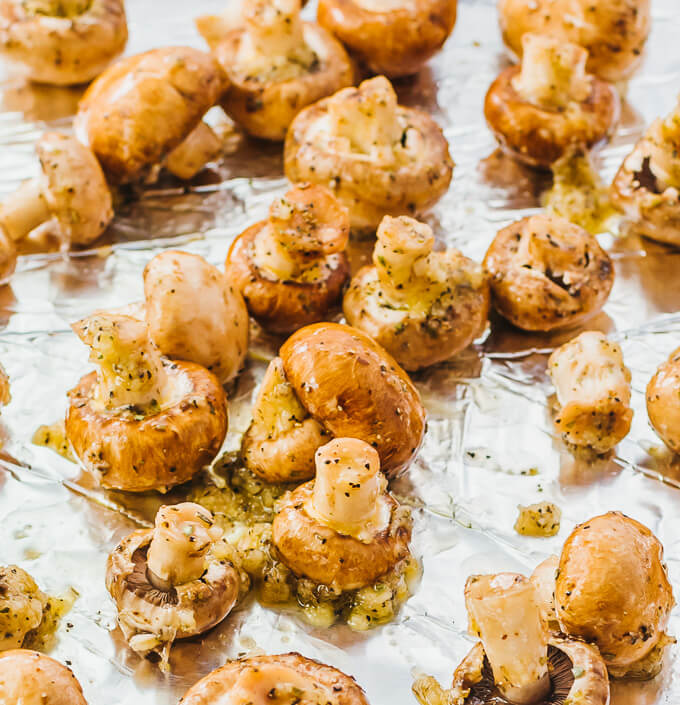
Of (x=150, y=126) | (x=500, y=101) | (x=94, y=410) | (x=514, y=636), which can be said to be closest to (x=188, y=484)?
Answer: (x=94, y=410)

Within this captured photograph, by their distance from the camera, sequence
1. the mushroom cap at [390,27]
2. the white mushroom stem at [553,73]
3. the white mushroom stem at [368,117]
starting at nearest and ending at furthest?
the white mushroom stem at [368,117] → the white mushroom stem at [553,73] → the mushroom cap at [390,27]

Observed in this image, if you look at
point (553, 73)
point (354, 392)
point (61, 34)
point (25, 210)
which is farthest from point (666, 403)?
point (61, 34)

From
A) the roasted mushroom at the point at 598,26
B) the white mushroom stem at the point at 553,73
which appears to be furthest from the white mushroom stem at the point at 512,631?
the roasted mushroom at the point at 598,26

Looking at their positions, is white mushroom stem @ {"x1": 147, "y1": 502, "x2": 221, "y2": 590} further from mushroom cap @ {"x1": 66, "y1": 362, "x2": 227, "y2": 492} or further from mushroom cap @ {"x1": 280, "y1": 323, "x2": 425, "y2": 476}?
mushroom cap @ {"x1": 280, "y1": 323, "x2": 425, "y2": 476}

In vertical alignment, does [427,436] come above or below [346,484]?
below

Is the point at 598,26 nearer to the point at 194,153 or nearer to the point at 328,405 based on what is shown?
the point at 194,153

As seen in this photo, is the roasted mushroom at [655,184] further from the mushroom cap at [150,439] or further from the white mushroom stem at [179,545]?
the white mushroom stem at [179,545]

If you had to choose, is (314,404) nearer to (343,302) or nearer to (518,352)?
(343,302)
